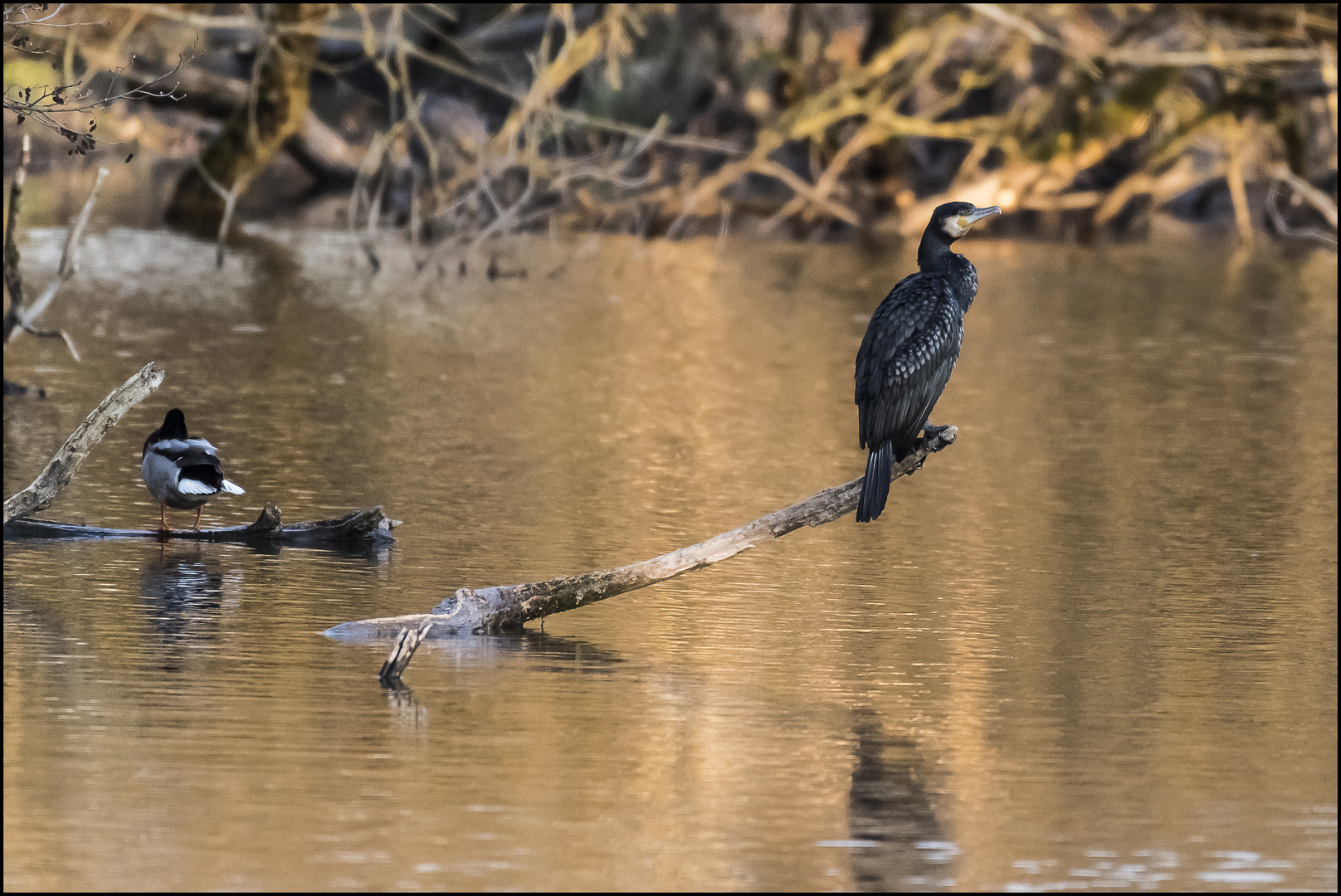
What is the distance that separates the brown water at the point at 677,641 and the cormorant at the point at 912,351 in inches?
33.2

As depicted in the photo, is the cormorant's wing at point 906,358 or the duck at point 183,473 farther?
the duck at point 183,473

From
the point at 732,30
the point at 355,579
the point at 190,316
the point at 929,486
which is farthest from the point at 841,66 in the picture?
the point at 355,579

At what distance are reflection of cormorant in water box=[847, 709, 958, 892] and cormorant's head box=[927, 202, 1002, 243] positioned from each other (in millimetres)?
2488

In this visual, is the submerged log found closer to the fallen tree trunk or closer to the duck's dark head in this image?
the duck's dark head

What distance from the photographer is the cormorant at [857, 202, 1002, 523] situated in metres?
8.86

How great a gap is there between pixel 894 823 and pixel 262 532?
4.97 m

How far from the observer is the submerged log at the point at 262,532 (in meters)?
10.8

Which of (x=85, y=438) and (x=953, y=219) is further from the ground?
(x=953, y=219)

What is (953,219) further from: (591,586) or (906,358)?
(591,586)

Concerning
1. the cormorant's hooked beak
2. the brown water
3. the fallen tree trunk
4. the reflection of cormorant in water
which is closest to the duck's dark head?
the brown water

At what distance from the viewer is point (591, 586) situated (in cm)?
890

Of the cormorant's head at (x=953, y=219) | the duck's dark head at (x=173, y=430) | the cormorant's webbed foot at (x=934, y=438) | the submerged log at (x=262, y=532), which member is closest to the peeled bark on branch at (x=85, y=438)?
the submerged log at (x=262, y=532)

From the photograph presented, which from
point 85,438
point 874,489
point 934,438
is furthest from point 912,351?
point 85,438

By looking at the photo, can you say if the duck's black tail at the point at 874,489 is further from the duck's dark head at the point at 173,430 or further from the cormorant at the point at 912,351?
the duck's dark head at the point at 173,430
